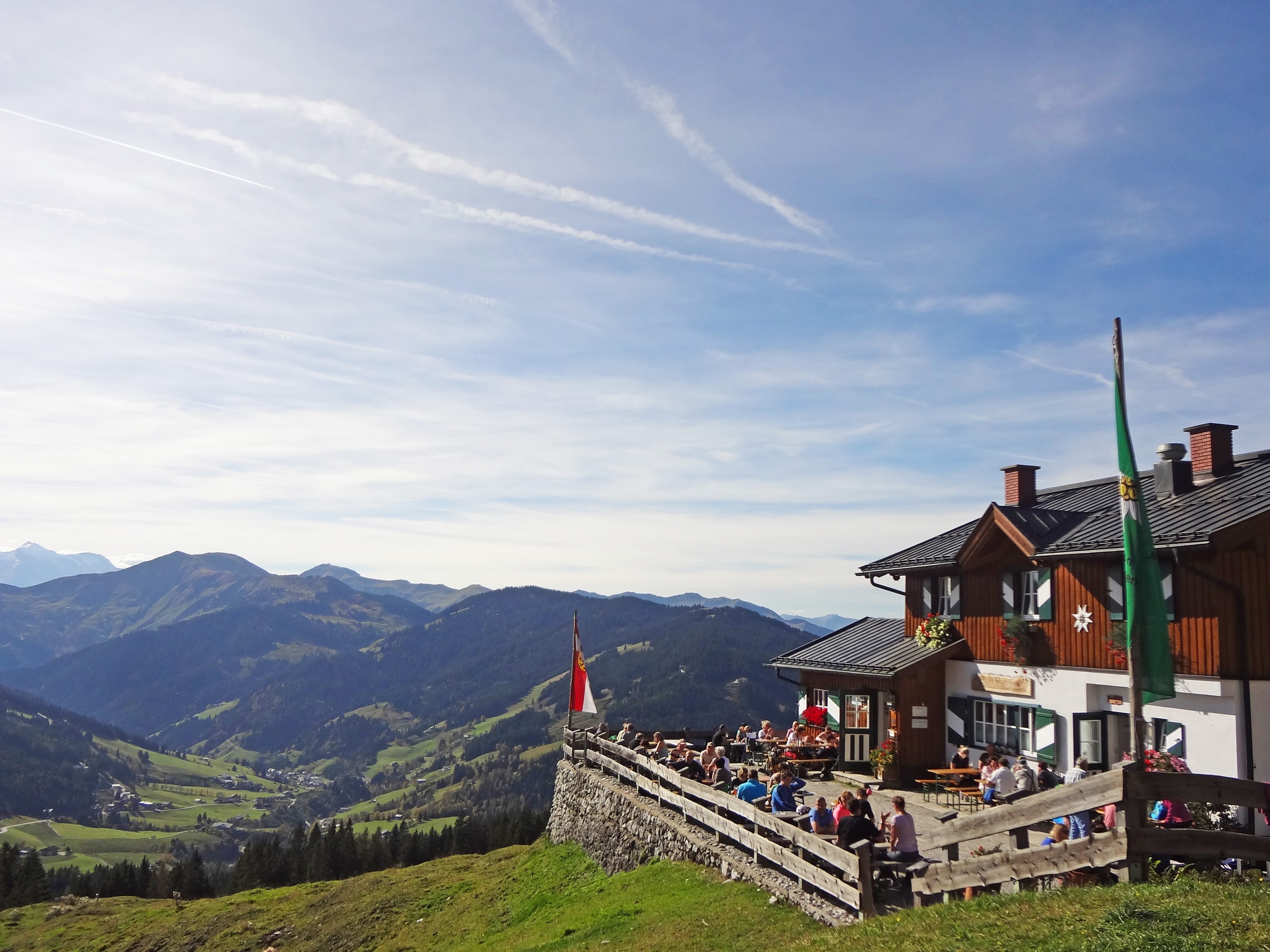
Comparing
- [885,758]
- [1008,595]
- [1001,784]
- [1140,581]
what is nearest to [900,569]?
[1008,595]

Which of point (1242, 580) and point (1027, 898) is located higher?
point (1242, 580)

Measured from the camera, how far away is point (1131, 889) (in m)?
9.05

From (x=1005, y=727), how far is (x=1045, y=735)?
1916mm

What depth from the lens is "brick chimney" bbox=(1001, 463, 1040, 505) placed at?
26.4 m

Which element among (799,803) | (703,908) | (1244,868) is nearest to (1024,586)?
(799,803)

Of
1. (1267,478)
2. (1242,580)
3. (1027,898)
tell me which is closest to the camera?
(1027,898)

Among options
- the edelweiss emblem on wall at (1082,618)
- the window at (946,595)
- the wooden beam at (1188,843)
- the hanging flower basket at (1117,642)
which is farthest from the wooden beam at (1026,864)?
the window at (946,595)

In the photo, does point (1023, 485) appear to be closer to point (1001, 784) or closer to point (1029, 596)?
point (1029, 596)

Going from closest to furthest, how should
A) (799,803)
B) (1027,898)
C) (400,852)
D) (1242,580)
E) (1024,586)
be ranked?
(1027,898) → (1242,580) → (799,803) → (1024,586) → (400,852)

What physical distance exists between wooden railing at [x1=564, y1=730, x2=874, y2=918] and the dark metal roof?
7095 millimetres

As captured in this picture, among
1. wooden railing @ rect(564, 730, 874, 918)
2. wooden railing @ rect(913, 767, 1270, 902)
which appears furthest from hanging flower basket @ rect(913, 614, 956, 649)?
wooden railing @ rect(913, 767, 1270, 902)

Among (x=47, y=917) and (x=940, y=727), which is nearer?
(x=940, y=727)

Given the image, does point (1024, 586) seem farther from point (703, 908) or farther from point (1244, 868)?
point (703, 908)

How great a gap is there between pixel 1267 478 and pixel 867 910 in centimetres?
1408
